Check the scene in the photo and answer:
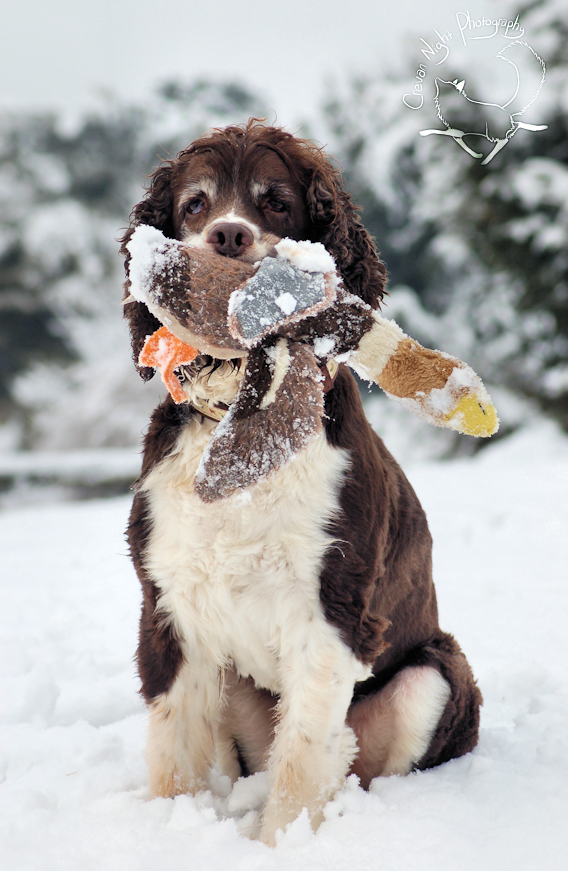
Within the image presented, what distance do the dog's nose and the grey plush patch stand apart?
205 mm

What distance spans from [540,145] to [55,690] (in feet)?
30.5

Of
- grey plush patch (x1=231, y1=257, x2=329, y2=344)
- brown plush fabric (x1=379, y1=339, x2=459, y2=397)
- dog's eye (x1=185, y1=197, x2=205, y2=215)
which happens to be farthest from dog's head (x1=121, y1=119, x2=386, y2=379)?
brown plush fabric (x1=379, y1=339, x2=459, y2=397)

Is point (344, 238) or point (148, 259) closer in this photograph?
point (148, 259)

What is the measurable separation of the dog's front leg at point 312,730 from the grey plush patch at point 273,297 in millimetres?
998

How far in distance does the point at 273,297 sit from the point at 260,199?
0.73 meters

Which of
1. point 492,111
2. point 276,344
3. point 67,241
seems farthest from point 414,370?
point 67,241

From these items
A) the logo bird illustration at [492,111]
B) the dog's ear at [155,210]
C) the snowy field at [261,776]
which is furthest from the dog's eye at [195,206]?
the logo bird illustration at [492,111]

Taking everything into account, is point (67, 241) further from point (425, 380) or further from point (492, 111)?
point (425, 380)

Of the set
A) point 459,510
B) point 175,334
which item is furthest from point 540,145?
point 175,334

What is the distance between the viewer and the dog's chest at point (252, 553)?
7.36ft

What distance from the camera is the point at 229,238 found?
2.16 m

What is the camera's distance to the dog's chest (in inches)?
88.4

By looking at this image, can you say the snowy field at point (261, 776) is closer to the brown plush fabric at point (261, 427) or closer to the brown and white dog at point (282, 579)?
the brown and white dog at point (282, 579)

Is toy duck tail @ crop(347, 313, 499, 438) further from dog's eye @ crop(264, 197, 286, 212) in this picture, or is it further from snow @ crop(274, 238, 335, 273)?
dog's eye @ crop(264, 197, 286, 212)
